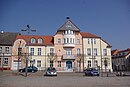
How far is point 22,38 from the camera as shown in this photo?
176ft

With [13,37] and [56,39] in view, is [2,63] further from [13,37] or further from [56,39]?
[56,39]

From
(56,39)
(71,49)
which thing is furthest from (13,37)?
(71,49)

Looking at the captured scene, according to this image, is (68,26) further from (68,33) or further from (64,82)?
(64,82)

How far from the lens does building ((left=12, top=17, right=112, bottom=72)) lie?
5216 centimetres

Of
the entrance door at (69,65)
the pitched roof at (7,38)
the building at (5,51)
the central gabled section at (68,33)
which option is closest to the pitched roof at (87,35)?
the central gabled section at (68,33)

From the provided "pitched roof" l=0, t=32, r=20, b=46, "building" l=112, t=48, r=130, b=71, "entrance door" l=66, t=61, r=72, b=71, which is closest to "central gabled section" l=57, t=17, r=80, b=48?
"entrance door" l=66, t=61, r=72, b=71

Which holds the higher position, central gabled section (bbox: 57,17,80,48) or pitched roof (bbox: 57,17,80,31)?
pitched roof (bbox: 57,17,80,31)

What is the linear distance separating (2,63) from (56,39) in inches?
593

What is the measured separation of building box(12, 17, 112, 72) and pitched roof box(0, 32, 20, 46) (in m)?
1.68

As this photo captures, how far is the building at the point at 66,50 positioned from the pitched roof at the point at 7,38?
1.68 m

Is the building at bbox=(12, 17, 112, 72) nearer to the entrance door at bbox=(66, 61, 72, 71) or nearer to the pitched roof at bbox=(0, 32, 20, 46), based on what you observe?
the entrance door at bbox=(66, 61, 72, 71)

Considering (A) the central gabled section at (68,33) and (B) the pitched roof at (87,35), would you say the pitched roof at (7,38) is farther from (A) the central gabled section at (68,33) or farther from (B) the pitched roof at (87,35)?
(B) the pitched roof at (87,35)

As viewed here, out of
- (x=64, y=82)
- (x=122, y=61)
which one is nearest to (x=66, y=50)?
(x=122, y=61)

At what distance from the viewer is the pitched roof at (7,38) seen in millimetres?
52094
